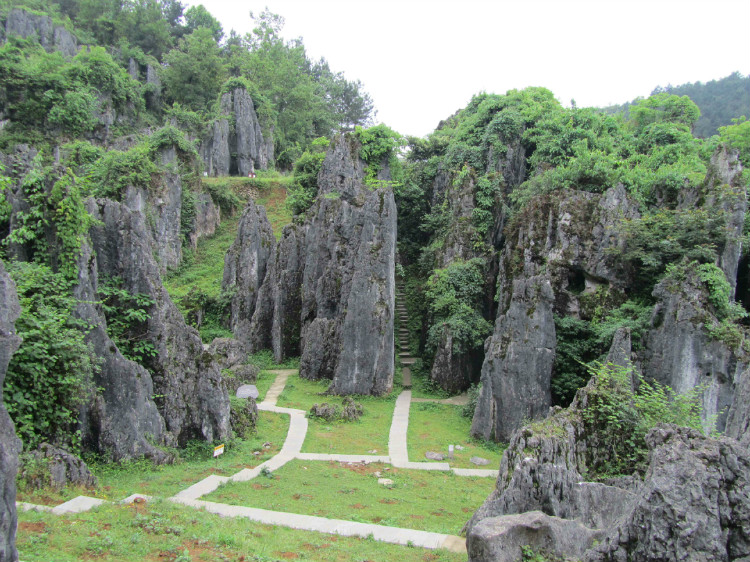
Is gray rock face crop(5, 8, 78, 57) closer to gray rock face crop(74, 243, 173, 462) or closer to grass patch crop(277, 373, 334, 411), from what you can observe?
grass patch crop(277, 373, 334, 411)

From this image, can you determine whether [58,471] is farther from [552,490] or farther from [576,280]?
[576,280]

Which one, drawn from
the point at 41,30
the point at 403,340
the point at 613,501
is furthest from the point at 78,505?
the point at 41,30

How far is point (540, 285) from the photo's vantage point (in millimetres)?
19031

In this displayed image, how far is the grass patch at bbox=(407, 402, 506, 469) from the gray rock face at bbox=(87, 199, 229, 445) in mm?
7646

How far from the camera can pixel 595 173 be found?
78.4 ft

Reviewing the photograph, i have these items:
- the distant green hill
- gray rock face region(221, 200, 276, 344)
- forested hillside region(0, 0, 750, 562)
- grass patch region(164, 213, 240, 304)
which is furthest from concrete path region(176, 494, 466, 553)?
the distant green hill

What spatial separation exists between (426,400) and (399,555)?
1488cm

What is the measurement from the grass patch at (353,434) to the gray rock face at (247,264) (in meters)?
11.7

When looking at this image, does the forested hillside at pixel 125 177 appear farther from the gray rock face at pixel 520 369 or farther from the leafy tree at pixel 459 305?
the leafy tree at pixel 459 305

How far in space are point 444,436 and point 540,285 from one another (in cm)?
735

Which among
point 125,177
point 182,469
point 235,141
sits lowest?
point 182,469

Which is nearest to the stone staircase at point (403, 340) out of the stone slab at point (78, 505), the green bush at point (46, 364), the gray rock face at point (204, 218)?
the green bush at point (46, 364)

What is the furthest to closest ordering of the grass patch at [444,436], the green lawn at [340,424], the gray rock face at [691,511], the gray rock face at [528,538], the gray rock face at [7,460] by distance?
the green lawn at [340,424] → the grass patch at [444,436] → the gray rock face at [528,538] → the gray rock face at [7,460] → the gray rock face at [691,511]

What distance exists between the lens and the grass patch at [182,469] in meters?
11.3
